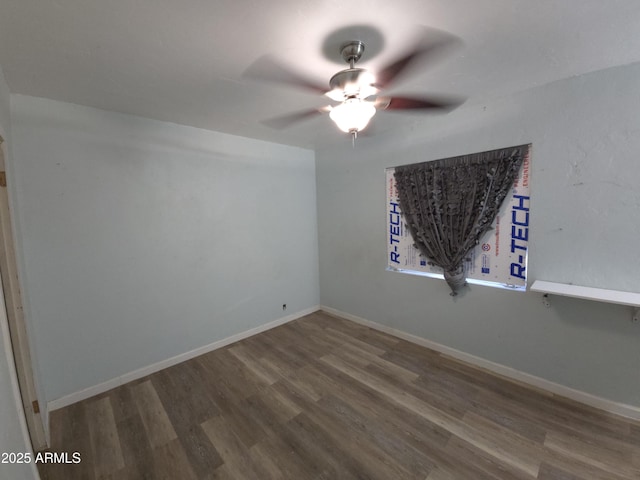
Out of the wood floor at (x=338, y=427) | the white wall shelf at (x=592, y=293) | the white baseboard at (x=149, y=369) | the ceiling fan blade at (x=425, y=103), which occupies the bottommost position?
the wood floor at (x=338, y=427)

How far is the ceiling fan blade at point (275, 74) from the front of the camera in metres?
1.58

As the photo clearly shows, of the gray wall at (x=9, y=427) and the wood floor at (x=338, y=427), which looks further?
the wood floor at (x=338, y=427)

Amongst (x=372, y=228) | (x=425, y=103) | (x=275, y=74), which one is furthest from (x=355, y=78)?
(x=372, y=228)

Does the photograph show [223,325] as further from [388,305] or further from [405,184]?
[405,184]

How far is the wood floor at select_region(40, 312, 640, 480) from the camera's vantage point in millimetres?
1572

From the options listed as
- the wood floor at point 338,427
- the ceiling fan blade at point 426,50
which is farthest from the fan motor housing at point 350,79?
the wood floor at point 338,427

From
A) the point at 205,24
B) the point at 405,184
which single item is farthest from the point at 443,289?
the point at 205,24

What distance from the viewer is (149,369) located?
101 inches

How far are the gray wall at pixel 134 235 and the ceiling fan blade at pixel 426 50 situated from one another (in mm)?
2032

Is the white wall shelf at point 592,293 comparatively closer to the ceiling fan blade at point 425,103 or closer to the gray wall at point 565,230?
the gray wall at point 565,230

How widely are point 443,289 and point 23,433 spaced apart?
126 inches

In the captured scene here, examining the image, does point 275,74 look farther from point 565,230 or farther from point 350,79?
point 565,230

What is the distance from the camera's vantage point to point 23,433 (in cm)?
134

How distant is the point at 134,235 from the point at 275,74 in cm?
192
